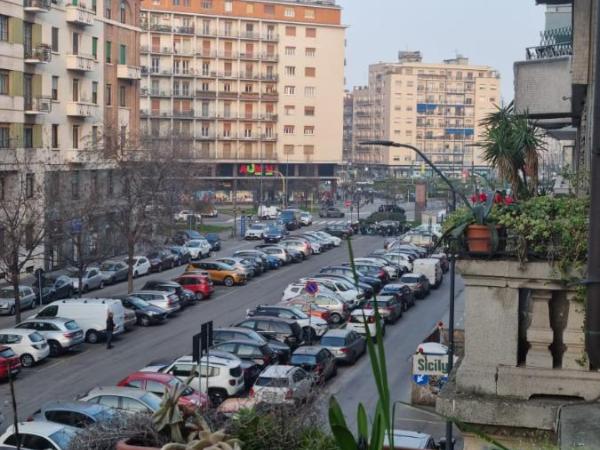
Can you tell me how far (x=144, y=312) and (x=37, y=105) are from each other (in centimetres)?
1419

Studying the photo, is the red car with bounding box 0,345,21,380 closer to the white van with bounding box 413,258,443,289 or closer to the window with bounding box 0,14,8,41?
the window with bounding box 0,14,8,41

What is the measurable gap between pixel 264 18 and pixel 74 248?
199 feet

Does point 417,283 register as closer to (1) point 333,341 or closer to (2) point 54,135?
(1) point 333,341

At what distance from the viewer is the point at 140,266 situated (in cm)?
4669

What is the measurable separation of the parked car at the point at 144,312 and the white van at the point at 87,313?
3036 millimetres

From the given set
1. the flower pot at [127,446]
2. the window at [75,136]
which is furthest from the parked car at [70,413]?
the window at [75,136]

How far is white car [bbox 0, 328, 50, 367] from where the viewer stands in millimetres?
26719

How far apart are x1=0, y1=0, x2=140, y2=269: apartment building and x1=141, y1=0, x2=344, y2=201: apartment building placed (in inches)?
1552

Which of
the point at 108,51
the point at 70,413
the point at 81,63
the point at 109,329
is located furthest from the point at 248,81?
the point at 70,413

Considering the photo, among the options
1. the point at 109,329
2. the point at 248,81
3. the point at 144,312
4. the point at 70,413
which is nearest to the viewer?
the point at 70,413

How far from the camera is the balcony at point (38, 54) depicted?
42875mm

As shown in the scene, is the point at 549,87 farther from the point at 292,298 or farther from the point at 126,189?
the point at 126,189

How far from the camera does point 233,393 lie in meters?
23.7

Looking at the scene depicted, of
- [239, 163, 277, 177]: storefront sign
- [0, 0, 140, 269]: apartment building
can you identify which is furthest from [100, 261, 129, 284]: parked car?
[239, 163, 277, 177]: storefront sign
